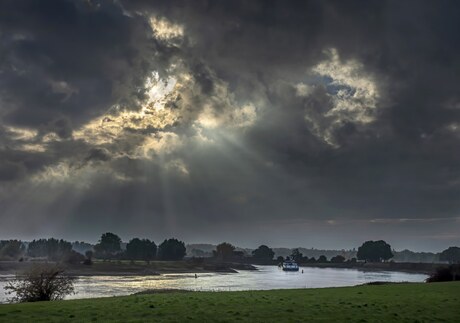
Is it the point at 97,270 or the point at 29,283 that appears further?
the point at 97,270

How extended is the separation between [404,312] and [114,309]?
76.1 feet

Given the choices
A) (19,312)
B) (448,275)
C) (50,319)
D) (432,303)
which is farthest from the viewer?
(448,275)

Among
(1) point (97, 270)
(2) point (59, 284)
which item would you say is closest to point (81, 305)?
(2) point (59, 284)

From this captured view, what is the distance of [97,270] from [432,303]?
179594 millimetres

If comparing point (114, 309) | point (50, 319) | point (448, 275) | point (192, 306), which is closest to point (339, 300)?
point (192, 306)

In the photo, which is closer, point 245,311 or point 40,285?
point 245,311

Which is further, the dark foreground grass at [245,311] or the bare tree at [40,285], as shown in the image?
the bare tree at [40,285]

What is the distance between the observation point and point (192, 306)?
115 ft

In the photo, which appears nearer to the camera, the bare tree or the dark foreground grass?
the dark foreground grass

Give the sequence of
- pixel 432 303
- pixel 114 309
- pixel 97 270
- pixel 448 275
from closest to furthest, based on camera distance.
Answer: pixel 114 309 → pixel 432 303 → pixel 448 275 → pixel 97 270

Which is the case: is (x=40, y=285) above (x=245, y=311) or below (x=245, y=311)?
above

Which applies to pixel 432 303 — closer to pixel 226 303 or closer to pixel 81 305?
pixel 226 303

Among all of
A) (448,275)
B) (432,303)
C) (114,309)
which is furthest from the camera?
(448,275)

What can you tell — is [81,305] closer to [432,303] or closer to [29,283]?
[29,283]
